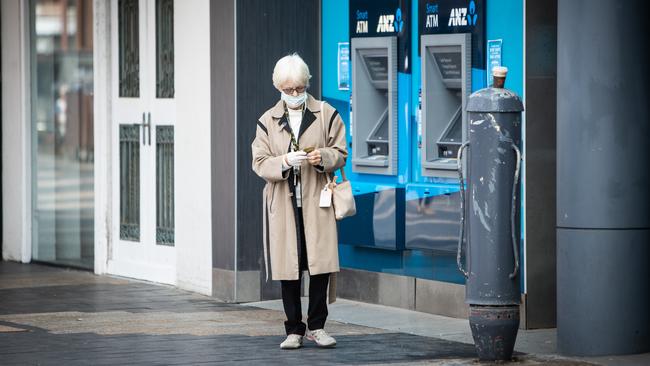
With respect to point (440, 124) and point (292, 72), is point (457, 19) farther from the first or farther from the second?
point (292, 72)

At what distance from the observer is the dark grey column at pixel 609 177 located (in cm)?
779

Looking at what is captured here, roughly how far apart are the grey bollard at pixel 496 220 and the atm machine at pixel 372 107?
8.26 ft

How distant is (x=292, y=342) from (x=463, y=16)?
2.65 metres

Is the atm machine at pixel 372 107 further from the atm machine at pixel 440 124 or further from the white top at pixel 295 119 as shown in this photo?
the white top at pixel 295 119

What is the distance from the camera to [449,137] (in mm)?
9766

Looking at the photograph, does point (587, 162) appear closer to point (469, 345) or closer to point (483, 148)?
point (483, 148)

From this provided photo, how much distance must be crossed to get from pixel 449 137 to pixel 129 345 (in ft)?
9.14

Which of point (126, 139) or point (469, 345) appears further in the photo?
point (126, 139)

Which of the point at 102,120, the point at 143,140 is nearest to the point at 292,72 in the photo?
the point at 143,140

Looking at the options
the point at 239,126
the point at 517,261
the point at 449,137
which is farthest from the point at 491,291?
the point at 239,126

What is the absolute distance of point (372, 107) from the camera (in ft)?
34.4

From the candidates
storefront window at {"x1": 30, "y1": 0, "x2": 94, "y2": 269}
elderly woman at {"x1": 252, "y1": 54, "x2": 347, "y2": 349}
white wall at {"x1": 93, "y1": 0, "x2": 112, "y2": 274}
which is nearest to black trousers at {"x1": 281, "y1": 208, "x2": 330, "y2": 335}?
elderly woman at {"x1": 252, "y1": 54, "x2": 347, "y2": 349}

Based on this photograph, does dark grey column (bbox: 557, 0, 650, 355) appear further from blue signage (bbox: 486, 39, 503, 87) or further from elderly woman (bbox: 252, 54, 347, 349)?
elderly woman (bbox: 252, 54, 347, 349)

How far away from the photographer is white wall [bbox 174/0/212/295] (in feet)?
36.4
